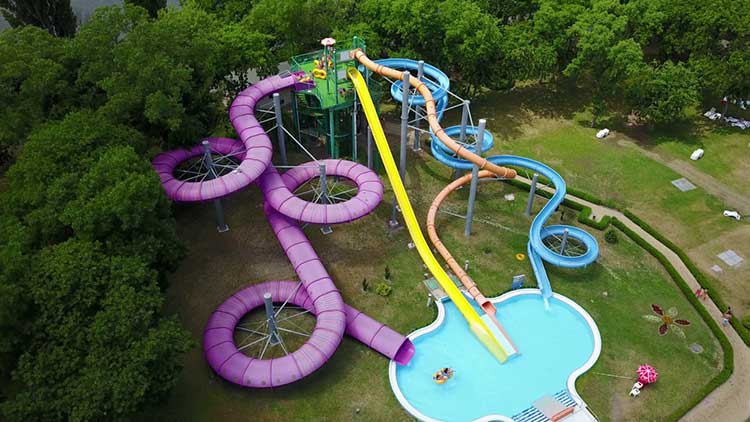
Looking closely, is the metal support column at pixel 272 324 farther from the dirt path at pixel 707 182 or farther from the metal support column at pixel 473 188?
the dirt path at pixel 707 182

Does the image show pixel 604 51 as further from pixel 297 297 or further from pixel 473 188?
pixel 297 297

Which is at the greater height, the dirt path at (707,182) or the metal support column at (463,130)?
the metal support column at (463,130)

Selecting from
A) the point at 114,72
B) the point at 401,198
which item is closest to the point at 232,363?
the point at 401,198

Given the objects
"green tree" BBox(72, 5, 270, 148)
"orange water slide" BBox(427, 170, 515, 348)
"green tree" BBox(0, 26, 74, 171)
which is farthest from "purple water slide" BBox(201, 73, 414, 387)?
"green tree" BBox(0, 26, 74, 171)

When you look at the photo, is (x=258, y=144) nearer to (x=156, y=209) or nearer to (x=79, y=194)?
(x=156, y=209)

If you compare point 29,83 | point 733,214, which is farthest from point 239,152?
point 733,214

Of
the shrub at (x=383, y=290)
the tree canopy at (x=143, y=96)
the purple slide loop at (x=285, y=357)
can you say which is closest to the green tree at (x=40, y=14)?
the tree canopy at (x=143, y=96)
